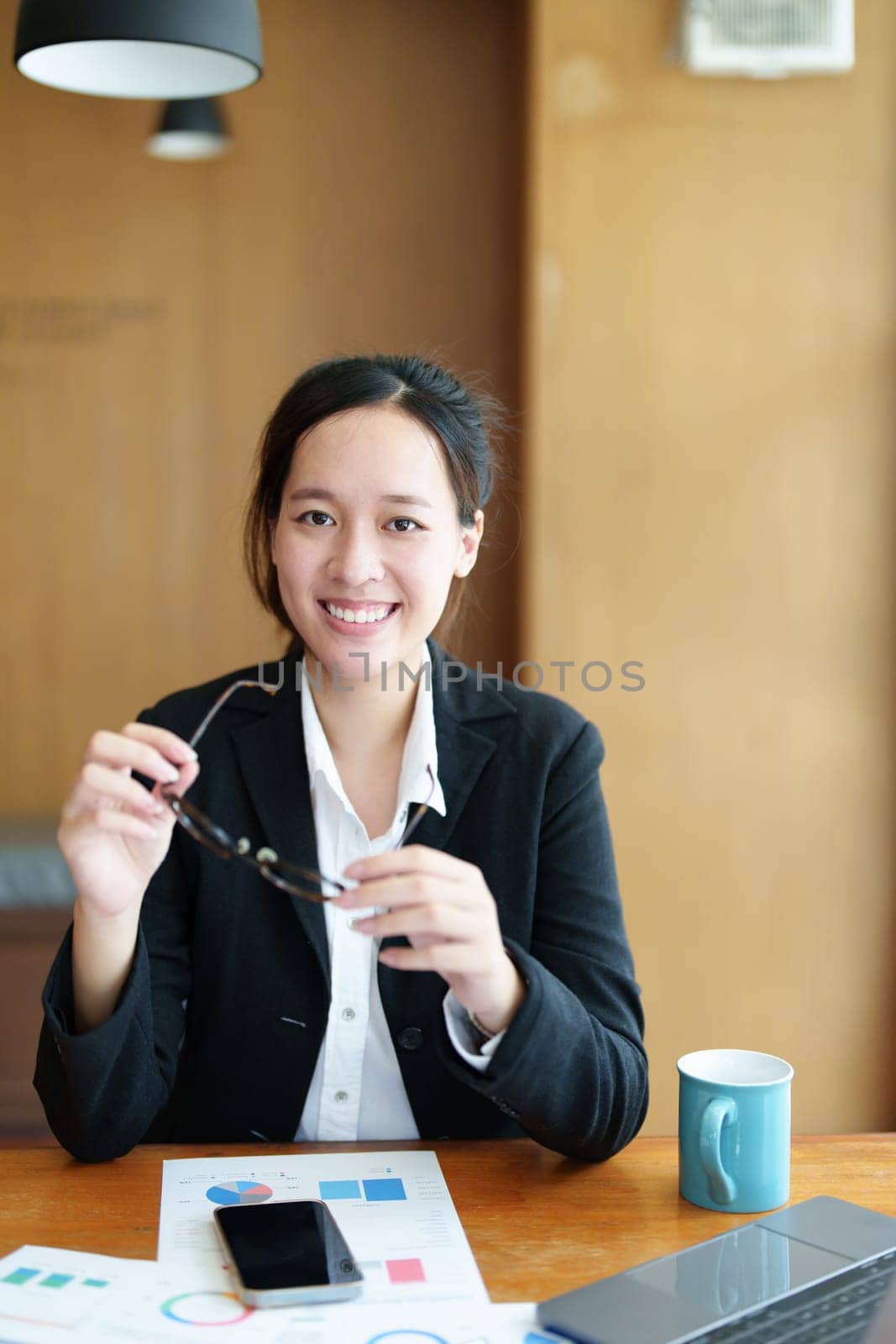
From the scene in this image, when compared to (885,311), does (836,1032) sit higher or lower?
lower

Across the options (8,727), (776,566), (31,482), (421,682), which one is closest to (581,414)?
(776,566)

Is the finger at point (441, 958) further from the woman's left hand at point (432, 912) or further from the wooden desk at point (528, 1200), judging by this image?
the wooden desk at point (528, 1200)

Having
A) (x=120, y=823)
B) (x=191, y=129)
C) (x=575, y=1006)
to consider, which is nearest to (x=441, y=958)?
(x=575, y=1006)

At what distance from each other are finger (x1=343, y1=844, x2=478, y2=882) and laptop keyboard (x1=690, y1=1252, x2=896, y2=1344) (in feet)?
1.27

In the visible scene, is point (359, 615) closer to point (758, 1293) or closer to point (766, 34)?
point (758, 1293)

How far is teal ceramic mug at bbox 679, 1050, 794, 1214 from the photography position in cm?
112

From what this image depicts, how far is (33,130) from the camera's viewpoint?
3.46 meters

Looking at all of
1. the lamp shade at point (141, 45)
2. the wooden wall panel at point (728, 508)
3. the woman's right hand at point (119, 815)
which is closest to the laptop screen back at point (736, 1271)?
the woman's right hand at point (119, 815)

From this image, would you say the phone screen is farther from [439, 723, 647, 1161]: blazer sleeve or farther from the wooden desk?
[439, 723, 647, 1161]: blazer sleeve

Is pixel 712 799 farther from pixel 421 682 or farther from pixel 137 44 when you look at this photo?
pixel 137 44

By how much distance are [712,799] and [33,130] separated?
8.07 ft

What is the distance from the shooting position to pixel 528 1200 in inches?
45.4

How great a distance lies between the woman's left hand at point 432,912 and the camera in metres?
1.07

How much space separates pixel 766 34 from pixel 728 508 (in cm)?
96
